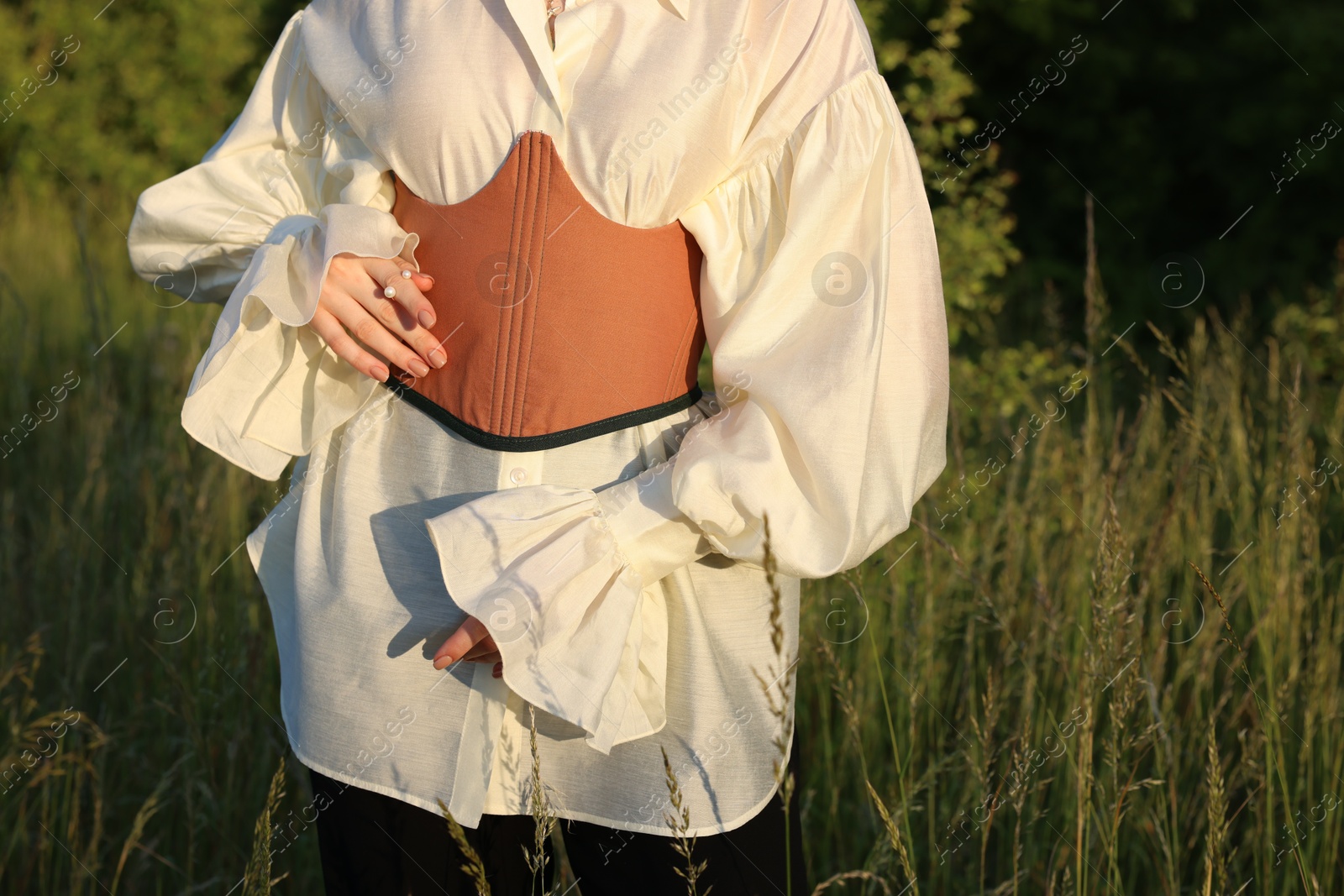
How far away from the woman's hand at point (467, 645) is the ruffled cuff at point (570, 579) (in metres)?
0.04

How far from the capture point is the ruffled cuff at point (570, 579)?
1104mm

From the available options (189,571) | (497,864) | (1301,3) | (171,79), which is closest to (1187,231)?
(1301,3)

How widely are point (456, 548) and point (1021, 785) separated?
759 millimetres

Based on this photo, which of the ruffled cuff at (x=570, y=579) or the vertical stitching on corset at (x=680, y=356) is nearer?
the ruffled cuff at (x=570, y=579)

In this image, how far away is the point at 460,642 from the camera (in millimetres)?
1121

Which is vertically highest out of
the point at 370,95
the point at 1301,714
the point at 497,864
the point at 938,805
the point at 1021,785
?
the point at 370,95

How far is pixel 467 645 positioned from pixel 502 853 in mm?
327

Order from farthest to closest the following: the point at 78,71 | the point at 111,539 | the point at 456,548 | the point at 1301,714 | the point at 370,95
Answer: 1. the point at 78,71
2. the point at 111,539
3. the point at 1301,714
4. the point at 370,95
5. the point at 456,548

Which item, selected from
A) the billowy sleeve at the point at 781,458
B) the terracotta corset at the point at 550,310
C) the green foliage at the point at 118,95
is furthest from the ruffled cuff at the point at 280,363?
the green foliage at the point at 118,95

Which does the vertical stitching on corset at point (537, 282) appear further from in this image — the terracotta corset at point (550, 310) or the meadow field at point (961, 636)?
the meadow field at point (961, 636)

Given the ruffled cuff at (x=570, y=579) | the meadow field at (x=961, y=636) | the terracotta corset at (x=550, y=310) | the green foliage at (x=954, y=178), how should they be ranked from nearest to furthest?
the ruffled cuff at (x=570, y=579), the terracotta corset at (x=550, y=310), the meadow field at (x=961, y=636), the green foliage at (x=954, y=178)

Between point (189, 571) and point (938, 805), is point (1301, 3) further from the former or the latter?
point (189, 571)

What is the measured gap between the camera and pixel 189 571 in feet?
8.76

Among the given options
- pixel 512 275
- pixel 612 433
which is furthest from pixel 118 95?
pixel 612 433
